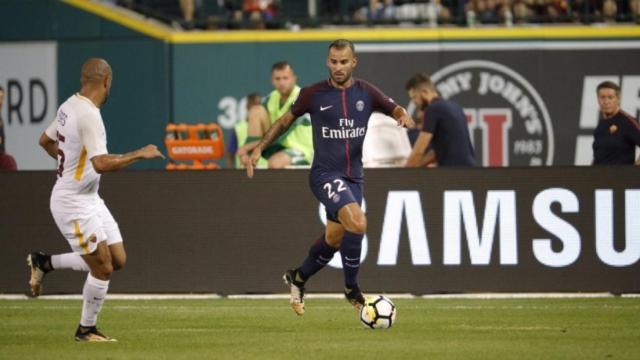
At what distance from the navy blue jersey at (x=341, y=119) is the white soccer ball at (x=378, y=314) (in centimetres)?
108

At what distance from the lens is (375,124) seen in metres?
18.5

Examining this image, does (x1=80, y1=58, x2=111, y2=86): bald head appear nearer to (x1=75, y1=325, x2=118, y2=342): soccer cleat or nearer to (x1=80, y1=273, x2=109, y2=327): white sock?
(x1=80, y1=273, x2=109, y2=327): white sock

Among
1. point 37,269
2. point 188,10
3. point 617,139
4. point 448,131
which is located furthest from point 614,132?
point 188,10

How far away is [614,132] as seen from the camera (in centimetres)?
1576

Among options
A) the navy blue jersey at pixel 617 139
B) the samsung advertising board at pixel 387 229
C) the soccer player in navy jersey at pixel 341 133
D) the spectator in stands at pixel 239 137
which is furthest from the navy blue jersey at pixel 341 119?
the spectator in stands at pixel 239 137

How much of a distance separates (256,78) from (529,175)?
27.9 feet

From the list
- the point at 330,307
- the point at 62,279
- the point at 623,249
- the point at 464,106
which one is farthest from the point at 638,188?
the point at 464,106

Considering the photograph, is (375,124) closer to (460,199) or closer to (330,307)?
(460,199)

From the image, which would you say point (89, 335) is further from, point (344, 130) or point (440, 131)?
point (440, 131)

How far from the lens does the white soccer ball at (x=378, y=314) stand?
11812mm

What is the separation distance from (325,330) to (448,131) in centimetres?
495

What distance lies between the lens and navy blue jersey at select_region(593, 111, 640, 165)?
1569 centimetres

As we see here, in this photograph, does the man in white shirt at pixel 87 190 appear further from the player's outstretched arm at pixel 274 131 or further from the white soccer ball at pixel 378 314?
the white soccer ball at pixel 378 314

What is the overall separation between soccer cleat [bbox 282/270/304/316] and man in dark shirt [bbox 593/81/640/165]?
4564mm
